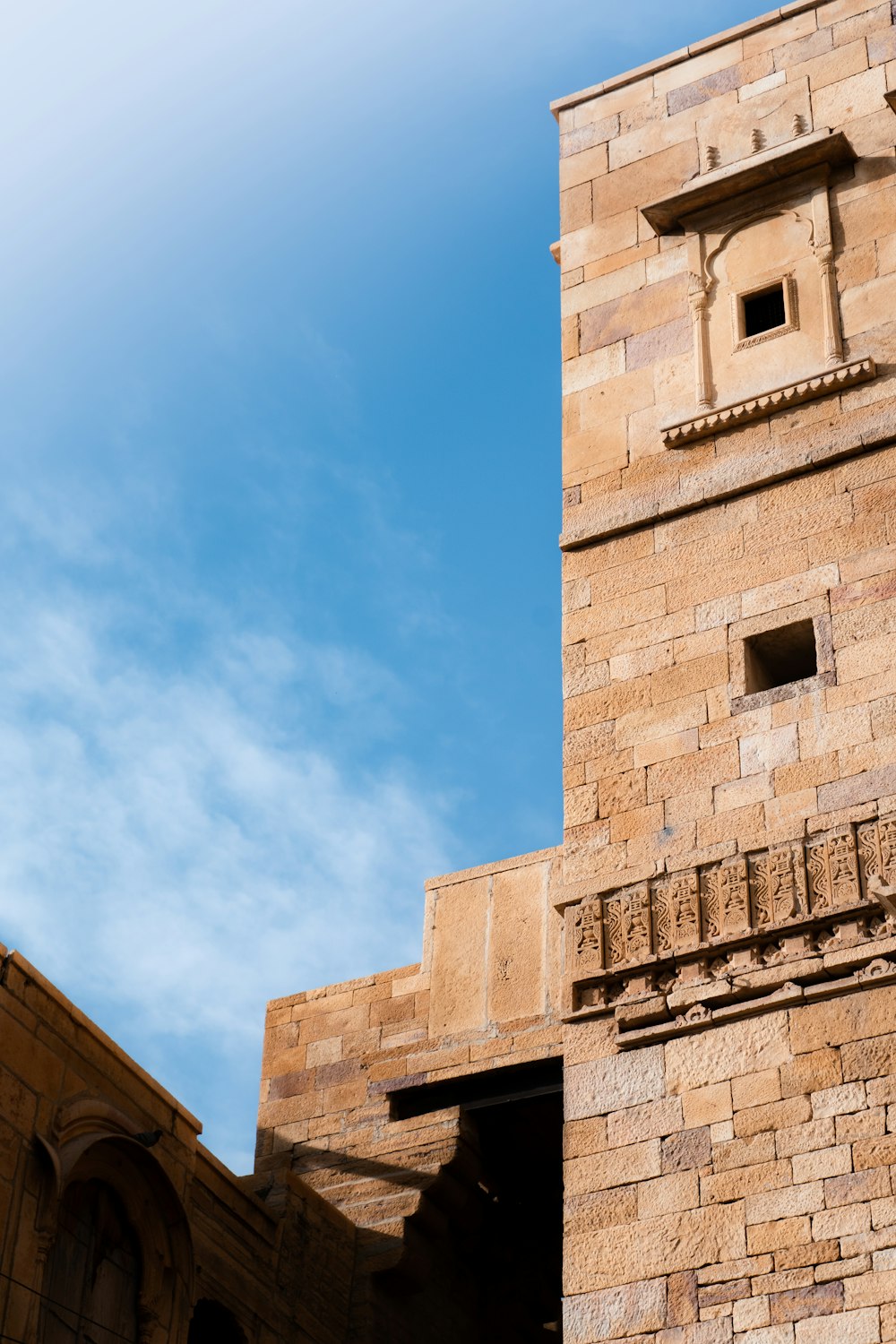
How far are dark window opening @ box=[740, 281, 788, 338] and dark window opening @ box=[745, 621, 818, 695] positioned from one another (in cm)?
251

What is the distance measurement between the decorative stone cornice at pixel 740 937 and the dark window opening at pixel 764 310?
4.16 meters

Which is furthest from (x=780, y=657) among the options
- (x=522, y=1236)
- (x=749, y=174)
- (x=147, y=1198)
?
(x=522, y=1236)

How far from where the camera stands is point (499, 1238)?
1577 centimetres

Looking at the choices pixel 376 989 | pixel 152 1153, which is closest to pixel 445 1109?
pixel 376 989

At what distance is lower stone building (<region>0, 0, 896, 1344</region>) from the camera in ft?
35.3

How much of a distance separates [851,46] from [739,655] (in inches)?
198

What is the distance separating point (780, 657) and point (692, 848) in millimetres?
1462

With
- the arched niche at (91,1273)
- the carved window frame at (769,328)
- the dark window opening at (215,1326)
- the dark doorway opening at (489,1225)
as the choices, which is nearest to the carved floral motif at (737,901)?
the dark doorway opening at (489,1225)

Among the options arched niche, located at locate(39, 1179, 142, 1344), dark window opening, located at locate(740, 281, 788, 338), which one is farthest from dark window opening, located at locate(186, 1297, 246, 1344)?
dark window opening, located at locate(740, 281, 788, 338)

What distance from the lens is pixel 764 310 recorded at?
558 inches

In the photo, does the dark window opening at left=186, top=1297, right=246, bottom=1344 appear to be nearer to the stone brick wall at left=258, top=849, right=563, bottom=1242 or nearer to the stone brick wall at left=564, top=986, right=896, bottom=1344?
the stone brick wall at left=258, top=849, right=563, bottom=1242

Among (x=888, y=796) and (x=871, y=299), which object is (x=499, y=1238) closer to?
(x=888, y=796)

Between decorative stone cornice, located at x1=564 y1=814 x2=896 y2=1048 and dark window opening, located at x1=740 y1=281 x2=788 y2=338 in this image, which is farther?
dark window opening, located at x1=740 y1=281 x2=788 y2=338

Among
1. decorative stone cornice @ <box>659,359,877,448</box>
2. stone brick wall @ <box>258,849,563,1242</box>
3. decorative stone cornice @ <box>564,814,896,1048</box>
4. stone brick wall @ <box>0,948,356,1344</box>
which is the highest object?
decorative stone cornice @ <box>659,359,877,448</box>
